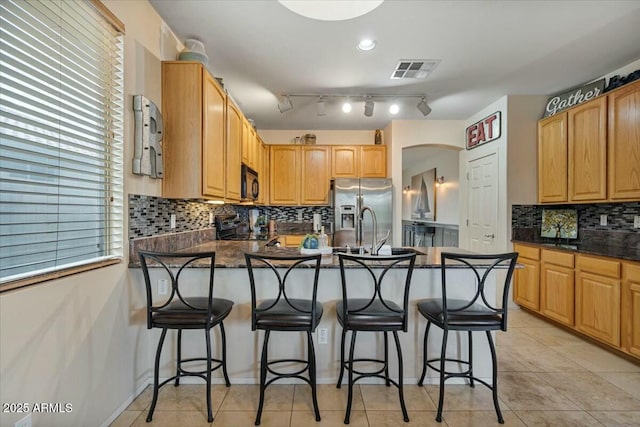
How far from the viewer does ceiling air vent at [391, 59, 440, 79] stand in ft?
9.27

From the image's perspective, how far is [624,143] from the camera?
2691mm

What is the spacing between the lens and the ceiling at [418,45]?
2125 mm

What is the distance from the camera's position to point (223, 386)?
2123 millimetres

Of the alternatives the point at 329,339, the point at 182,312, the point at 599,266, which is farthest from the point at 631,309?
the point at 182,312

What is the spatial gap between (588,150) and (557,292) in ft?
4.85

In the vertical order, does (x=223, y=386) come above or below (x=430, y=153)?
below

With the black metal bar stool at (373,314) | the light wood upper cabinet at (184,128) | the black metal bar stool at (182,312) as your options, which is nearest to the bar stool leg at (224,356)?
the black metal bar stool at (182,312)

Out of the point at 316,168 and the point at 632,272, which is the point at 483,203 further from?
Result: the point at 316,168

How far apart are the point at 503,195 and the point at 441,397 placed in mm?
2885

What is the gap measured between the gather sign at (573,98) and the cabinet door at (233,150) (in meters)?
3.62

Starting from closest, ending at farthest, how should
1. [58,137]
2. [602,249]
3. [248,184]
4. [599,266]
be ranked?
[58,137] < [599,266] < [602,249] < [248,184]

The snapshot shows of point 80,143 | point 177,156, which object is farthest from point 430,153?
point 80,143

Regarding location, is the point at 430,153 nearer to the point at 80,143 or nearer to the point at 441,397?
the point at 441,397

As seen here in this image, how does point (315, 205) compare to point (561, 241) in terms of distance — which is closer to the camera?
point (561, 241)
